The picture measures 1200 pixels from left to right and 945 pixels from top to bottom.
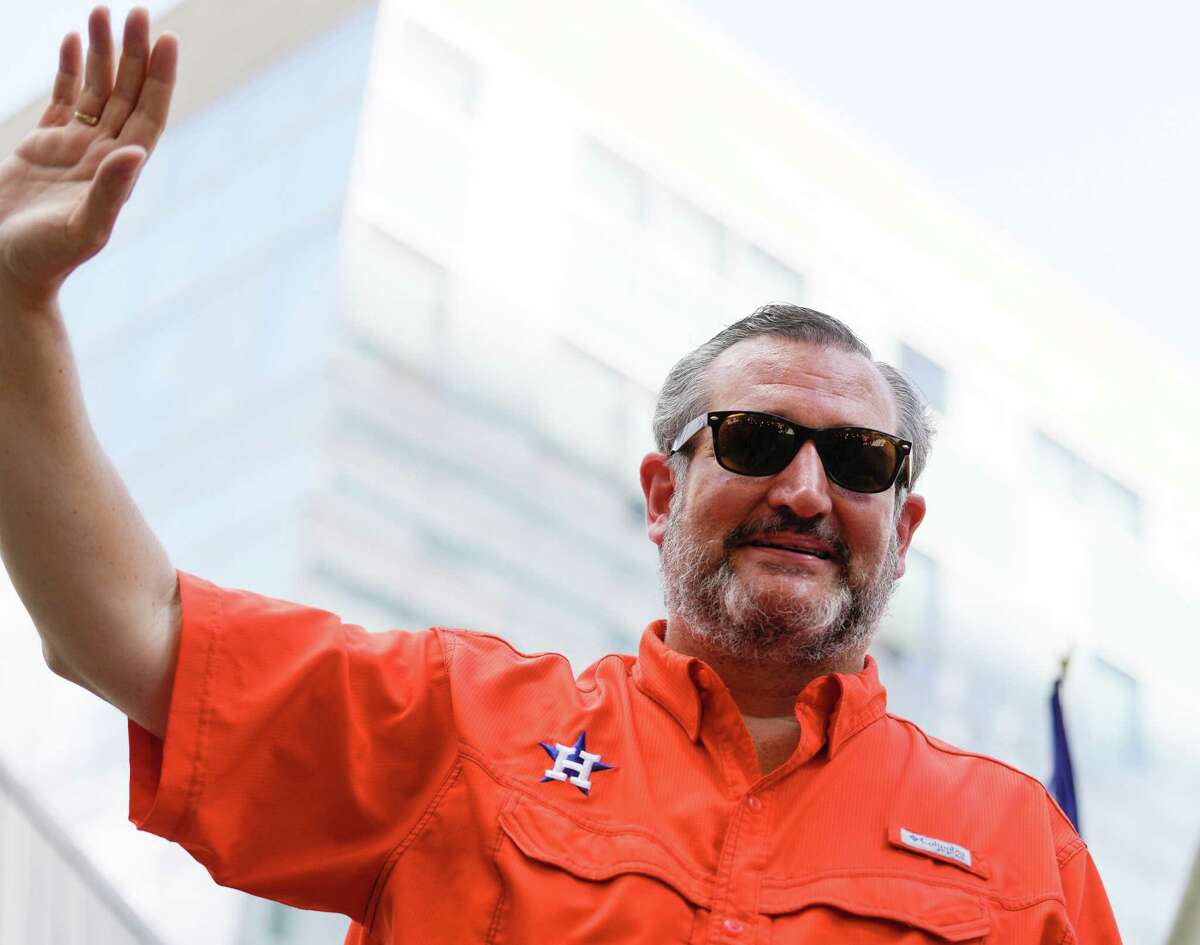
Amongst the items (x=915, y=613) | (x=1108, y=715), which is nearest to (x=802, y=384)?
(x=915, y=613)

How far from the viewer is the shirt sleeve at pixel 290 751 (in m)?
1.86

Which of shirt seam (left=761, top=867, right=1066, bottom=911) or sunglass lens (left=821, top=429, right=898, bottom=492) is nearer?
shirt seam (left=761, top=867, right=1066, bottom=911)

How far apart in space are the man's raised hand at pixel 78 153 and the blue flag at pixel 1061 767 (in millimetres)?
3699

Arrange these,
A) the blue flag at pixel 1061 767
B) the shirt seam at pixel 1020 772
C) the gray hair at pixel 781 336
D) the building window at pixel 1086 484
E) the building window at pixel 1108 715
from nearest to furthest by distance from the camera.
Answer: the shirt seam at pixel 1020 772 < the gray hair at pixel 781 336 < the blue flag at pixel 1061 767 < the building window at pixel 1108 715 < the building window at pixel 1086 484

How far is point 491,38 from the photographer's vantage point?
1675cm

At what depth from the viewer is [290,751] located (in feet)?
6.28

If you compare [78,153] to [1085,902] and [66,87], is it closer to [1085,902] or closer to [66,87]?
[66,87]

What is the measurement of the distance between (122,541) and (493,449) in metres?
13.1

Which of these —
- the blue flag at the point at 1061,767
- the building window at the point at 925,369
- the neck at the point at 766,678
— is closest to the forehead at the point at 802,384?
the neck at the point at 766,678

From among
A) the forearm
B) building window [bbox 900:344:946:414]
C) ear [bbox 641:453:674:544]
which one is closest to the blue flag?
ear [bbox 641:453:674:544]

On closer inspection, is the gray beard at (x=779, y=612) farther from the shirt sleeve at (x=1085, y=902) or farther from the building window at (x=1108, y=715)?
the building window at (x=1108, y=715)

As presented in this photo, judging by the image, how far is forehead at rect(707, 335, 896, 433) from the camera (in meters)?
2.36

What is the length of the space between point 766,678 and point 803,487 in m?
0.25

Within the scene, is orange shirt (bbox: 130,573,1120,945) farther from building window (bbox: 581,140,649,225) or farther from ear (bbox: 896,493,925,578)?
building window (bbox: 581,140,649,225)
